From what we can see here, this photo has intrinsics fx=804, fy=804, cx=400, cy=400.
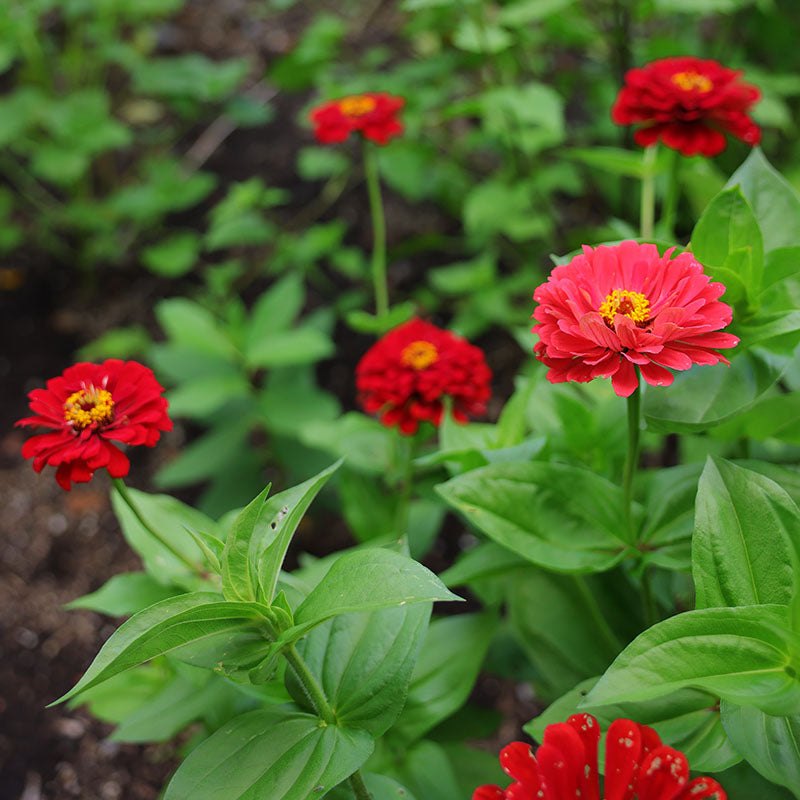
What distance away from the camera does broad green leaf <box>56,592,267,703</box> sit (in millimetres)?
594

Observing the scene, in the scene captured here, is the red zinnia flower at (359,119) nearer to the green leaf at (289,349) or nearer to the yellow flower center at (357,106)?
the yellow flower center at (357,106)

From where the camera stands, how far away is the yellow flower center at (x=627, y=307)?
681 millimetres

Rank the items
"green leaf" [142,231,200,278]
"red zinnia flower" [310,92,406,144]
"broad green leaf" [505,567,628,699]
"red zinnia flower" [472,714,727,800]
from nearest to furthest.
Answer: "red zinnia flower" [472,714,727,800] < "broad green leaf" [505,567,628,699] < "red zinnia flower" [310,92,406,144] < "green leaf" [142,231,200,278]

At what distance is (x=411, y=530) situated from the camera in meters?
1.24

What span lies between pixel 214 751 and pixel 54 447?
1.05ft

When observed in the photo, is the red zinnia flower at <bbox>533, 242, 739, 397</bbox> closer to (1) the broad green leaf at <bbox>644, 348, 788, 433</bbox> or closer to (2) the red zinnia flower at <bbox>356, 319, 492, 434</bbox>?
(1) the broad green leaf at <bbox>644, 348, 788, 433</bbox>

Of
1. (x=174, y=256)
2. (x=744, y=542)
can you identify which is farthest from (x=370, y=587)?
(x=174, y=256)

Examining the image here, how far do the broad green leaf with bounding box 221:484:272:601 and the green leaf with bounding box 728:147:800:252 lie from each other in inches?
24.1

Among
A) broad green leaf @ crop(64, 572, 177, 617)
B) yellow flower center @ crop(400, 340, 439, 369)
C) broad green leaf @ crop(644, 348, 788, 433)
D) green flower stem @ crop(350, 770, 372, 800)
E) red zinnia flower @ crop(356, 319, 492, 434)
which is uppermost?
broad green leaf @ crop(644, 348, 788, 433)

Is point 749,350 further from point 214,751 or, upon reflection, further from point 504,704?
point 504,704

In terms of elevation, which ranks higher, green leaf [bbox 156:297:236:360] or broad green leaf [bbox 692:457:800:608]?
broad green leaf [bbox 692:457:800:608]

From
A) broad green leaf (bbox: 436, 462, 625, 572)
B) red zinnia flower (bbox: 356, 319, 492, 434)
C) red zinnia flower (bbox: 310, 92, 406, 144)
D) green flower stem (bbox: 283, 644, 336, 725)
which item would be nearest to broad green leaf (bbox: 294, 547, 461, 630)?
green flower stem (bbox: 283, 644, 336, 725)

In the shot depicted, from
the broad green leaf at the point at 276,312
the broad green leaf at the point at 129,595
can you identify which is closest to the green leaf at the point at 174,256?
the broad green leaf at the point at 276,312

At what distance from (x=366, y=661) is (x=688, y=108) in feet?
2.52
